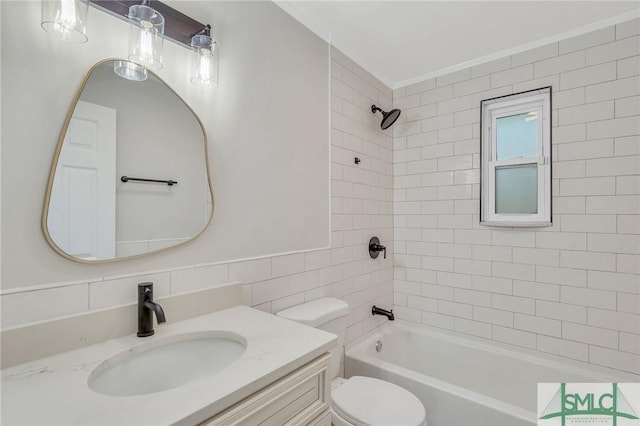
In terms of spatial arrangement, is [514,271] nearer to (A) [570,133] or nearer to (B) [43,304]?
(A) [570,133]

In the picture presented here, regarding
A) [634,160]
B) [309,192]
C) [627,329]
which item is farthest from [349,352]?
[634,160]

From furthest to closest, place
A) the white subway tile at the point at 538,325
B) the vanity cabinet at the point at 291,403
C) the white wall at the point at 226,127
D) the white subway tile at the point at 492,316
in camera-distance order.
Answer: the white subway tile at the point at 492,316 → the white subway tile at the point at 538,325 → the white wall at the point at 226,127 → the vanity cabinet at the point at 291,403

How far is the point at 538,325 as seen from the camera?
6.95 feet

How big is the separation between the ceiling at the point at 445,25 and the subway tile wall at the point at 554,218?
0.33 ft

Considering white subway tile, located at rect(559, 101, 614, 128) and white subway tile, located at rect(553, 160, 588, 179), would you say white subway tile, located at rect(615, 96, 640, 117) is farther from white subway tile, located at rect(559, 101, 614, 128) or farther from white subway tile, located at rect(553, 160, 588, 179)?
white subway tile, located at rect(553, 160, 588, 179)

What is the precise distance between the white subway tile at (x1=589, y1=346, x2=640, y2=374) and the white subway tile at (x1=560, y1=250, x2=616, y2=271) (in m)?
0.51

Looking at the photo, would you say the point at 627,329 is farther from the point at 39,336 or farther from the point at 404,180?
the point at 39,336

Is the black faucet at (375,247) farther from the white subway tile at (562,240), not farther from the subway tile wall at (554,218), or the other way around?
the white subway tile at (562,240)

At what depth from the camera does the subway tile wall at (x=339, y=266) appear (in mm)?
975

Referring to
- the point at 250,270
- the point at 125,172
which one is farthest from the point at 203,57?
the point at 250,270

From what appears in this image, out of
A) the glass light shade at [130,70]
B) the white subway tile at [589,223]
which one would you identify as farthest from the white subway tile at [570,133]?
the glass light shade at [130,70]

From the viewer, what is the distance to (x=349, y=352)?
2.07m

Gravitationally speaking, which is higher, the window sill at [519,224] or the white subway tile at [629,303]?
the window sill at [519,224]

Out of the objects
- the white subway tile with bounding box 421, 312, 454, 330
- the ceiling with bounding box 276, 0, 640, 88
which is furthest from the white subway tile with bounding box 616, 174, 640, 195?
the white subway tile with bounding box 421, 312, 454, 330
